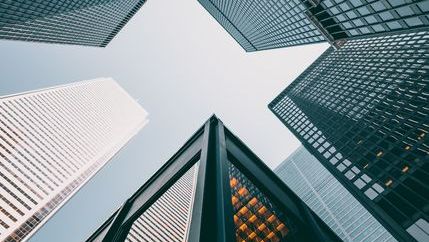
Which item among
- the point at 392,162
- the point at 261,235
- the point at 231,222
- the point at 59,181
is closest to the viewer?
the point at 231,222

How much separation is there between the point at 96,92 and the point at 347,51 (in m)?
128

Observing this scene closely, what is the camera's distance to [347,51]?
90000 mm

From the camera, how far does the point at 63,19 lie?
10206 cm

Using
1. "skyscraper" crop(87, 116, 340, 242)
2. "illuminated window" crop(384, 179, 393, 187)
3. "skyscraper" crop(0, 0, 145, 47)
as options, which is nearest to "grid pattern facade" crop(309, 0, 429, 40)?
"illuminated window" crop(384, 179, 393, 187)

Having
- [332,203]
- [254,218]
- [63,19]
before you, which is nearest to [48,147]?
[63,19]

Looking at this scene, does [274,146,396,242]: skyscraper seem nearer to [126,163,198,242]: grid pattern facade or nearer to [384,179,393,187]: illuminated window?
[126,163,198,242]: grid pattern facade

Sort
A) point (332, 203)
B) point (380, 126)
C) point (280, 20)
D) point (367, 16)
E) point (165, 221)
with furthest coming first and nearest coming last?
point (332, 203), point (165, 221), point (280, 20), point (380, 126), point (367, 16)

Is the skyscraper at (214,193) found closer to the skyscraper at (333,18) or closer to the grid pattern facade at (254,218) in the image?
the skyscraper at (333,18)

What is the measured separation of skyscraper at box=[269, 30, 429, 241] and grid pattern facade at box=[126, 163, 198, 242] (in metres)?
32.4

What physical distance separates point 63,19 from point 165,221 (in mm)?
73369

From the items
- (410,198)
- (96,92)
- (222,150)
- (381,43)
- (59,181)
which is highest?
(96,92)

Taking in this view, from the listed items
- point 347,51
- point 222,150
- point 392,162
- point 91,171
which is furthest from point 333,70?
point 91,171

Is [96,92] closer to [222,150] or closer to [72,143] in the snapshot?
[72,143]

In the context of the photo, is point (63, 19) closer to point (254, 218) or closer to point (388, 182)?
point (254, 218)
